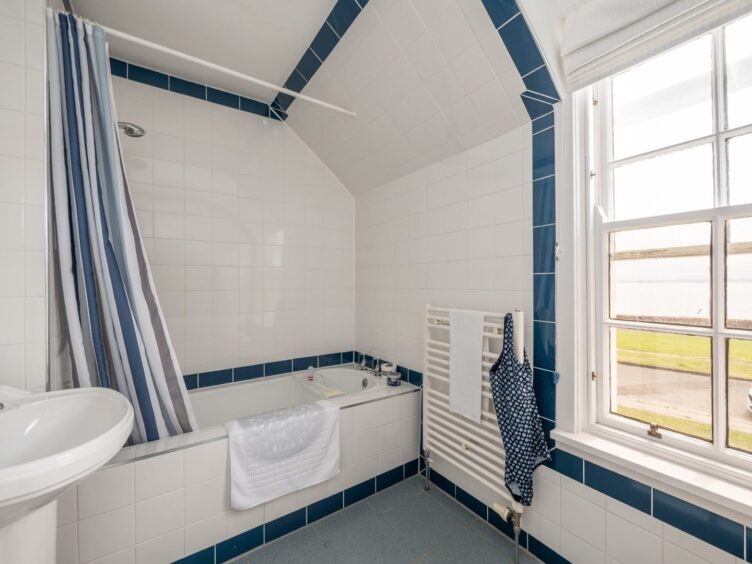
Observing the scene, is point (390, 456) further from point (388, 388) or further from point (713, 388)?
point (713, 388)

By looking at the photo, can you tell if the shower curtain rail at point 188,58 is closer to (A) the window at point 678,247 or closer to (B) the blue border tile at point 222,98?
(B) the blue border tile at point 222,98

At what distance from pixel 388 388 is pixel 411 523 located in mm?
692

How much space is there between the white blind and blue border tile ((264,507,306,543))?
7.43 feet

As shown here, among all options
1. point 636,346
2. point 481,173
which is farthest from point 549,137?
point 636,346

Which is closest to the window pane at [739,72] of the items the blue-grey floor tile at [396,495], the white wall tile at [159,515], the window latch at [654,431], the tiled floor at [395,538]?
the window latch at [654,431]

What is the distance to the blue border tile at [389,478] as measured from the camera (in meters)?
1.92

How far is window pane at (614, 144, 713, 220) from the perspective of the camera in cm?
109

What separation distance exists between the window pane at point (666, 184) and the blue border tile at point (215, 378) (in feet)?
7.86

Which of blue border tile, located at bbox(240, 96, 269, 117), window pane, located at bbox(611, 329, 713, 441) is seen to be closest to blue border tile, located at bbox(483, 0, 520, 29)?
window pane, located at bbox(611, 329, 713, 441)

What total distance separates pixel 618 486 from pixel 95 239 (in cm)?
219

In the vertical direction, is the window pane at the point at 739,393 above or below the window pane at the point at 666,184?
below

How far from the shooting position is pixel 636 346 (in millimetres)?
1257

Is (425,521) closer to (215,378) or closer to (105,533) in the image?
(105,533)

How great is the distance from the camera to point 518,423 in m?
1.37
